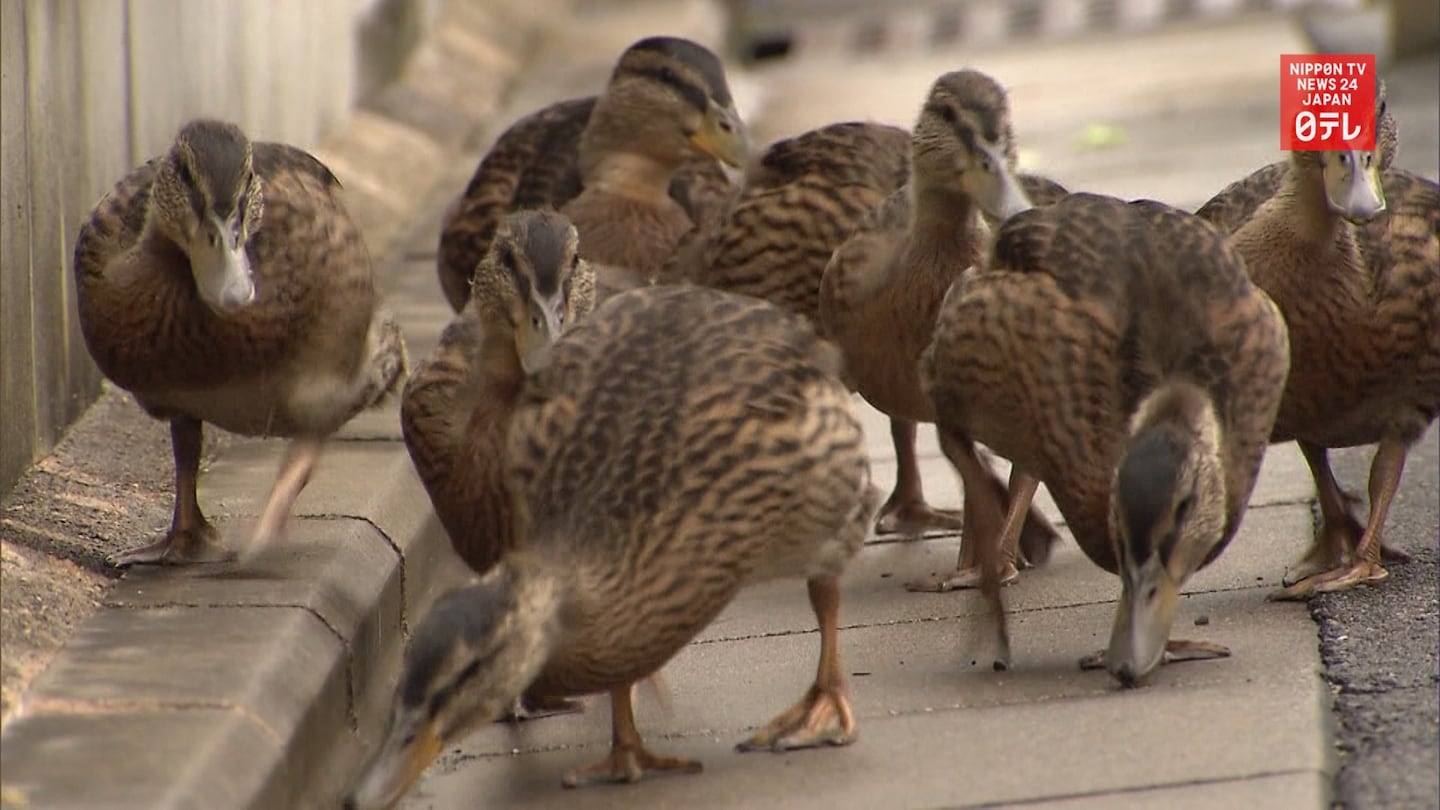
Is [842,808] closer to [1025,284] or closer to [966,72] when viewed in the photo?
[1025,284]

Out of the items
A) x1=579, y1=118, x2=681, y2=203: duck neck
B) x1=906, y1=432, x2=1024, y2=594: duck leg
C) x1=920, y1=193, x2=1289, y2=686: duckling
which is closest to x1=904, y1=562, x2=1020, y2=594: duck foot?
x1=906, y1=432, x2=1024, y2=594: duck leg

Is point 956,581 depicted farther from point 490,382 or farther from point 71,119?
point 71,119

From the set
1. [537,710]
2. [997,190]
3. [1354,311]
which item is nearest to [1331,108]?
[1354,311]

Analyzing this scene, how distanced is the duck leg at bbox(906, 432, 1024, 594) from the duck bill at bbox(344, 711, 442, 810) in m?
1.66

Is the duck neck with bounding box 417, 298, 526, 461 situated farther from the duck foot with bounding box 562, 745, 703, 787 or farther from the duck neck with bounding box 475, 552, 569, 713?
the duck foot with bounding box 562, 745, 703, 787

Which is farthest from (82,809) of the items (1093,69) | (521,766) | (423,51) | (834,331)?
(1093,69)

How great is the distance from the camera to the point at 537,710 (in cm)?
549

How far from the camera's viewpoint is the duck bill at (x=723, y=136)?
24.7 ft

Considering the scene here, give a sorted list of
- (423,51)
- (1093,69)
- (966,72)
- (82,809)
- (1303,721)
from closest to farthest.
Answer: (82,809) → (1303,721) → (966,72) → (423,51) → (1093,69)

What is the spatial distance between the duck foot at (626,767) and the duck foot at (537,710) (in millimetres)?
409

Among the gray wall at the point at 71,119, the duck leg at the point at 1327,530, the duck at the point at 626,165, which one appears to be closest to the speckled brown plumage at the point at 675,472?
the duck leg at the point at 1327,530

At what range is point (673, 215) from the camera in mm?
7477

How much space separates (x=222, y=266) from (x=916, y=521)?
225 cm

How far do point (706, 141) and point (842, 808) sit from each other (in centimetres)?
330
